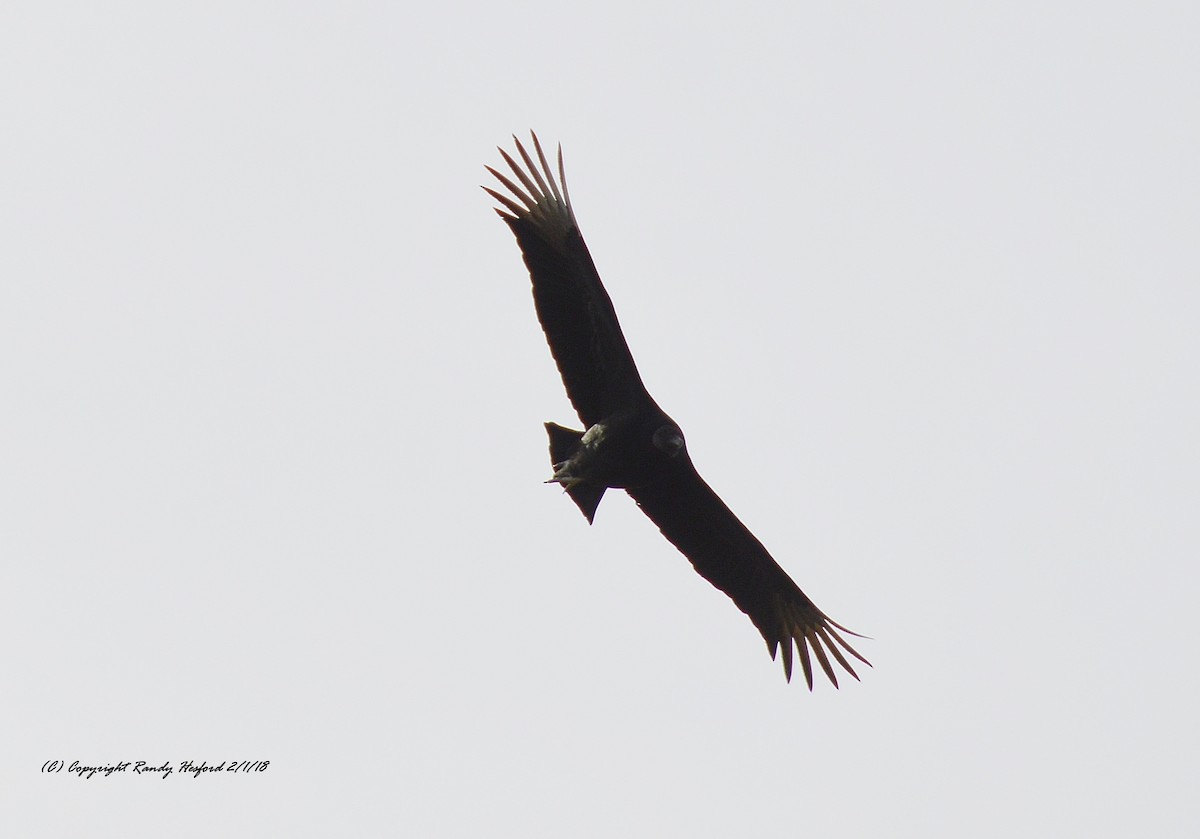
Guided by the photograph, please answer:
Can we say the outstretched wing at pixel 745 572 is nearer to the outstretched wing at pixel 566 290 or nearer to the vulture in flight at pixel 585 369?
the vulture in flight at pixel 585 369

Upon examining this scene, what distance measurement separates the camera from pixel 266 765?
39.8ft

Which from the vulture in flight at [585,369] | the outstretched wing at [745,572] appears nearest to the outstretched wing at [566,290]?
the vulture in flight at [585,369]

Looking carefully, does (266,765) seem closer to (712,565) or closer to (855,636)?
(712,565)

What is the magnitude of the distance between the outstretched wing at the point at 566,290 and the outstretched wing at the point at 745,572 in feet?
3.78

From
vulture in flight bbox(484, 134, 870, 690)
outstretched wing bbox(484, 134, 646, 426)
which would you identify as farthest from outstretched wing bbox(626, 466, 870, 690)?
outstretched wing bbox(484, 134, 646, 426)

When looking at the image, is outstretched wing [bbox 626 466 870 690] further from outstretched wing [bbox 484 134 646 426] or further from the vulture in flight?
outstretched wing [bbox 484 134 646 426]

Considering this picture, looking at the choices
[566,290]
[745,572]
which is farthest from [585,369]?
[745,572]

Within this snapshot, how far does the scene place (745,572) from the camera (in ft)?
39.9

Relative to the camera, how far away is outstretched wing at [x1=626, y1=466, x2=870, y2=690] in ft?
38.4

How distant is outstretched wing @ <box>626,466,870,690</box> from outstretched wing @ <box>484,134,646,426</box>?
3.78 feet

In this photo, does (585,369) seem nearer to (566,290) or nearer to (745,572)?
(566,290)

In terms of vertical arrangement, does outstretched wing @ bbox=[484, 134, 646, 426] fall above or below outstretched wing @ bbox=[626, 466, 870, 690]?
above

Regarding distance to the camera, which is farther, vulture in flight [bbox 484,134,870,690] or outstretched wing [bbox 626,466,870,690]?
outstretched wing [bbox 626,466,870,690]

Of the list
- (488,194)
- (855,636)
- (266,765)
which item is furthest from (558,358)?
(266,765)
